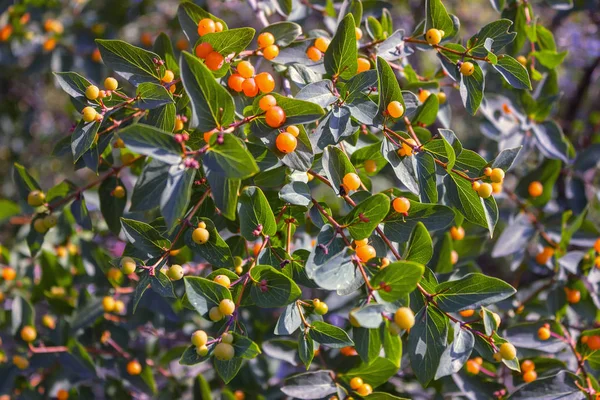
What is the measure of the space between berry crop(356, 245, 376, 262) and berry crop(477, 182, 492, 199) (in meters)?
0.24

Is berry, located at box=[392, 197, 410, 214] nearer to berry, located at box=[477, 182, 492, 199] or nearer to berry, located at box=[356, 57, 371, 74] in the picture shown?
berry, located at box=[477, 182, 492, 199]

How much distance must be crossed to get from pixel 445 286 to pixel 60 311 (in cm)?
117

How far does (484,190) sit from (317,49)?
1.59 ft

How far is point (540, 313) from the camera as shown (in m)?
1.52

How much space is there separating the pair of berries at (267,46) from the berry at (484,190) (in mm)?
499

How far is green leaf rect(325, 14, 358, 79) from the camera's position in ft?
3.22

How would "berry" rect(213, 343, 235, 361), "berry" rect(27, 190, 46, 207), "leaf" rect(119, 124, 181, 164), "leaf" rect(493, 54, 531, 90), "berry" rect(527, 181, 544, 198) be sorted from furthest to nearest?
1. "berry" rect(527, 181, 544, 198)
2. "berry" rect(27, 190, 46, 207)
3. "leaf" rect(493, 54, 531, 90)
4. "berry" rect(213, 343, 235, 361)
5. "leaf" rect(119, 124, 181, 164)

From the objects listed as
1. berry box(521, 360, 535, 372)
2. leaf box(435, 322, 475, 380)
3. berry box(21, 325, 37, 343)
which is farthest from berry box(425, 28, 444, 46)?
berry box(21, 325, 37, 343)

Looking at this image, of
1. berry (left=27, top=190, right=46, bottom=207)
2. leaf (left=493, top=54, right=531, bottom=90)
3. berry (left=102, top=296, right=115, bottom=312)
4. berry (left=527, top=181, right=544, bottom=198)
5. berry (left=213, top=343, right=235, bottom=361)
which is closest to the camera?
berry (left=213, top=343, right=235, bottom=361)

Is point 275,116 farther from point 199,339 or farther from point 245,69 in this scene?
point 199,339

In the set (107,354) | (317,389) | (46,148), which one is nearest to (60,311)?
(107,354)

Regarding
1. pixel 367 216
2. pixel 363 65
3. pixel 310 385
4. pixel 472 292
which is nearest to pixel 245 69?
pixel 363 65

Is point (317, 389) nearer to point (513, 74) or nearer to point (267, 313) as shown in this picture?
point (267, 313)

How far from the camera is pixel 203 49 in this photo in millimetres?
970
